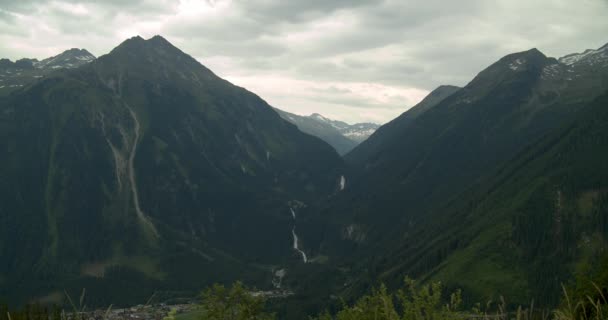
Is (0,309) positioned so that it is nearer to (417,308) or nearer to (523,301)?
(417,308)

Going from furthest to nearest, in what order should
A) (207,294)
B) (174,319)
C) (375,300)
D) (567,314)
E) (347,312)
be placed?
1. (207,294)
2. (347,312)
3. (375,300)
4. (567,314)
5. (174,319)

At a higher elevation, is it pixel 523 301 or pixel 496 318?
pixel 496 318

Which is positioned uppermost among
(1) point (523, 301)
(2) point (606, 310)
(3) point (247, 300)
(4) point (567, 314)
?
(4) point (567, 314)

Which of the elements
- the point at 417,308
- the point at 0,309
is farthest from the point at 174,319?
the point at 0,309

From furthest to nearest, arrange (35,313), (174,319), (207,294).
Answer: (35,313) → (207,294) → (174,319)

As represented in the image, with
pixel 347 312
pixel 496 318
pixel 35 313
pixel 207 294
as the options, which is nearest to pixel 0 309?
pixel 35 313

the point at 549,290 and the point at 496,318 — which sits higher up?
the point at 496,318

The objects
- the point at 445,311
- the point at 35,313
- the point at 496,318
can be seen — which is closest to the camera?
the point at 496,318

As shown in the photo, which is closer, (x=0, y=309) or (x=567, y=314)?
(x=567, y=314)

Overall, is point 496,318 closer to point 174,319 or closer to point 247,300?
point 174,319
